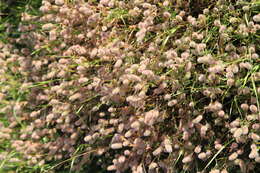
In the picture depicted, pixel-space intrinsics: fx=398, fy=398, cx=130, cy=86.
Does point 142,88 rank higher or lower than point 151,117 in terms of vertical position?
higher

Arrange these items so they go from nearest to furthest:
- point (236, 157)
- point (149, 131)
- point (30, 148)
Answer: point (236, 157) → point (149, 131) → point (30, 148)

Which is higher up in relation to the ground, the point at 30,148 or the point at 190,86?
the point at 190,86

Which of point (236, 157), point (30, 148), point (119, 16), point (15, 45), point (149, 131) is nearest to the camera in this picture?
point (236, 157)

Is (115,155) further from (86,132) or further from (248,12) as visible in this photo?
(248,12)

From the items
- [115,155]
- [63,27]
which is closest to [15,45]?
[63,27]

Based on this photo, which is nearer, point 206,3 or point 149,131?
point 149,131

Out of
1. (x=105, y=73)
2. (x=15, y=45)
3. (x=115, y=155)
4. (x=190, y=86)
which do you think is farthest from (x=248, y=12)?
(x=15, y=45)

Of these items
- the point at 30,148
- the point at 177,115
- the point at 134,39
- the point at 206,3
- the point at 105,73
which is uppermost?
the point at 206,3
